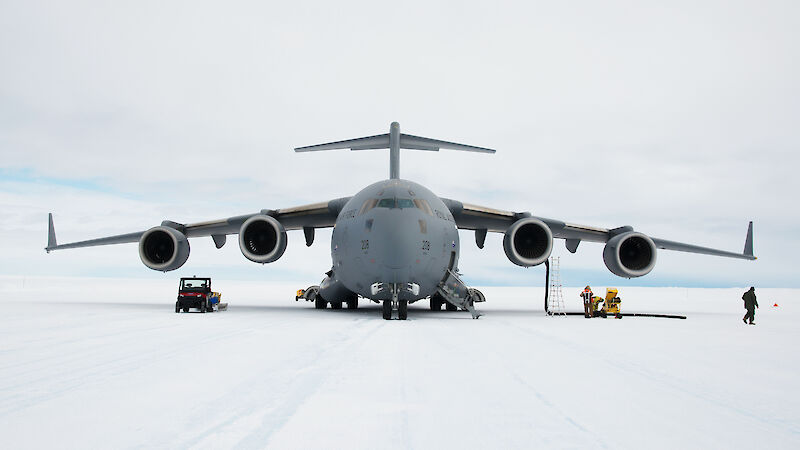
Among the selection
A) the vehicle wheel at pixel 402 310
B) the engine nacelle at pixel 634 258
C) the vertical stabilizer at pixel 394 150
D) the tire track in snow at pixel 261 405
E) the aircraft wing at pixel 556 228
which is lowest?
the tire track in snow at pixel 261 405

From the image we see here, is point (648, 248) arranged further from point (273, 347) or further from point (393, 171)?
point (273, 347)

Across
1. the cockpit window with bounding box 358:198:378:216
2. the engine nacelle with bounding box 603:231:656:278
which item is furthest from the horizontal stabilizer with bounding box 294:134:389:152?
the engine nacelle with bounding box 603:231:656:278

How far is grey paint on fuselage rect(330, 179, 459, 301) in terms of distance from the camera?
14.1 m

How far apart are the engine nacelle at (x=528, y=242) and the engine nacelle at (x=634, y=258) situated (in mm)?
3034

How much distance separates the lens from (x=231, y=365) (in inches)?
271

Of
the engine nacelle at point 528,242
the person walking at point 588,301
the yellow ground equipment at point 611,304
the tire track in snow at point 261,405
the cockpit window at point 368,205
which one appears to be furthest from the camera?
the person walking at point 588,301

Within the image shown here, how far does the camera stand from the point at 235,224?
2042 centimetres

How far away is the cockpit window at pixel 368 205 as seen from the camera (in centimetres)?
1496

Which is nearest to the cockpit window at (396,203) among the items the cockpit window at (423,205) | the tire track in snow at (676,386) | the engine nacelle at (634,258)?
the cockpit window at (423,205)

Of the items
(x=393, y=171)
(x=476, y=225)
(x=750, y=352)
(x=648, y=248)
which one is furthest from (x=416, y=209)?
(x=648, y=248)

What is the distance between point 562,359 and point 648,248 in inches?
523

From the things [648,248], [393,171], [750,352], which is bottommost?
[750,352]

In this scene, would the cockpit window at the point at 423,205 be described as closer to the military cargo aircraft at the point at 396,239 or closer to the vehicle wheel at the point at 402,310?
the military cargo aircraft at the point at 396,239

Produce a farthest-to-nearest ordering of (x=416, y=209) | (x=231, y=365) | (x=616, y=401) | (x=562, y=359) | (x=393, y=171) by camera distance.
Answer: (x=393, y=171) → (x=416, y=209) → (x=562, y=359) → (x=231, y=365) → (x=616, y=401)
